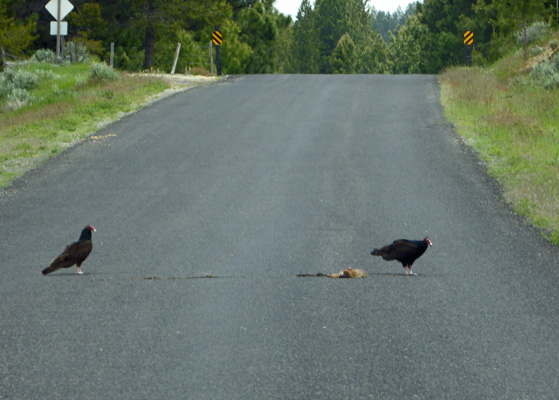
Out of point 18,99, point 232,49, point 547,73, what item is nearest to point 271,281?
point 18,99

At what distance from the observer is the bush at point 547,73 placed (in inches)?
862

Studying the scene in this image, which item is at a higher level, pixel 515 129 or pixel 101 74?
pixel 515 129

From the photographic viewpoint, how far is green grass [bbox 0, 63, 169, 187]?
15164mm

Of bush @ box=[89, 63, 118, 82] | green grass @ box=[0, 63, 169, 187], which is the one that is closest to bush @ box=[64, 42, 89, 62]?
green grass @ box=[0, 63, 169, 187]

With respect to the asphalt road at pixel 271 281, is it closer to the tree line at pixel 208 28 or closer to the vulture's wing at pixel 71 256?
A: the vulture's wing at pixel 71 256

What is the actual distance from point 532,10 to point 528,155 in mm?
16160

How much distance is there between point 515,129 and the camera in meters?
16.2

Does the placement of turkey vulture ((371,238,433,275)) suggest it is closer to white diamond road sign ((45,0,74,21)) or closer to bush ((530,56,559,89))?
bush ((530,56,559,89))

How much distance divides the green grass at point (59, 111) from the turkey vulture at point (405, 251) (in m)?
7.81

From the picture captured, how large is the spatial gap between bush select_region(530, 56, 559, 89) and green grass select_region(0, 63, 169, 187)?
40.9 ft

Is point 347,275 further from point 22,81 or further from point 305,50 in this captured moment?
point 305,50

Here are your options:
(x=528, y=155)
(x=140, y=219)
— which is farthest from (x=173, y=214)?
(x=528, y=155)

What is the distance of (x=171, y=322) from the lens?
6504 mm

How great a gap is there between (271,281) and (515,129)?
10.5 m
